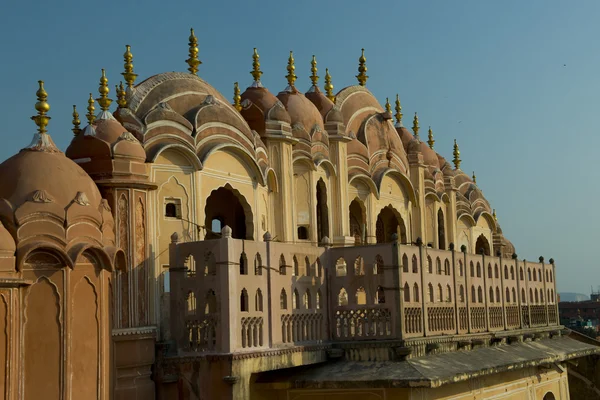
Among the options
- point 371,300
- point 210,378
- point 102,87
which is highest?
point 102,87

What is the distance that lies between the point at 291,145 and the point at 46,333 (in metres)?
8.51

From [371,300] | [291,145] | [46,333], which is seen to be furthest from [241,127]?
[46,333]

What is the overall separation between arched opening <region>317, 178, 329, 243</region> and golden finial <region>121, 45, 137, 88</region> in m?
6.06

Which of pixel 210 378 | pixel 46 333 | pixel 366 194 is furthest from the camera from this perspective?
pixel 366 194

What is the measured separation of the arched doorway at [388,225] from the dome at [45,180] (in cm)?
1281

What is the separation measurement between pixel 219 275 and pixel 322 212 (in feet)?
23.8

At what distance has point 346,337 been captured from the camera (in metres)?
18.8

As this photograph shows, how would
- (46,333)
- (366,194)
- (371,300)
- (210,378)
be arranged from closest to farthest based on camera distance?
1. (46,333)
2. (210,378)
3. (371,300)
4. (366,194)

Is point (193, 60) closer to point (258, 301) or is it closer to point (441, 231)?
point (258, 301)

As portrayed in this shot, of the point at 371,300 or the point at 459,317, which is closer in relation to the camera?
the point at 371,300

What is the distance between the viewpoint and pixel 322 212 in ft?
76.0

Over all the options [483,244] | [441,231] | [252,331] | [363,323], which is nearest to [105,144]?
[252,331]

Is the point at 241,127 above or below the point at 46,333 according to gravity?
above

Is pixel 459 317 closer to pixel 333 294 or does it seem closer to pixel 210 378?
pixel 333 294
